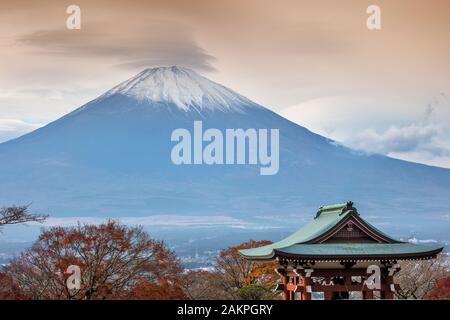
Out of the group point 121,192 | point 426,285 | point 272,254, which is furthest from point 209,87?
point 272,254

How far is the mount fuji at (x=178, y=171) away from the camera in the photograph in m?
65.8

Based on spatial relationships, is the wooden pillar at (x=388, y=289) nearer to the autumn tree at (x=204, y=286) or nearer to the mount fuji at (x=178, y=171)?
the autumn tree at (x=204, y=286)

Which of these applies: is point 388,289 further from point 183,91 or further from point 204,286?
point 183,91

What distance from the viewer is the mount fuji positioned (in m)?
65.8

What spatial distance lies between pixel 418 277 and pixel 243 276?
4953 mm

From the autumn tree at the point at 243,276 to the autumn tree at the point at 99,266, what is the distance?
1.86 metres

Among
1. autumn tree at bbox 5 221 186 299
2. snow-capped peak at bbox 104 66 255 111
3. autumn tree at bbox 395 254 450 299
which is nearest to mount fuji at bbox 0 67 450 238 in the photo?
snow-capped peak at bbox 104 66 255 111

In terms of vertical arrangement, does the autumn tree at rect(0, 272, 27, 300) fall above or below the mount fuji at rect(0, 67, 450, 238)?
below

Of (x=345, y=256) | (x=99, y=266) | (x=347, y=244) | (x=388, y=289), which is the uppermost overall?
(x=347, y=244)

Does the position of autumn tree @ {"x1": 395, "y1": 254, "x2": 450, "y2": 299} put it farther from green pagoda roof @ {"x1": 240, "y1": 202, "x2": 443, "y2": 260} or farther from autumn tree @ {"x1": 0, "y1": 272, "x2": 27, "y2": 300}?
autumn tree @ {"x1": 0, "y1": 272, "x2": 27, "y2": 300}

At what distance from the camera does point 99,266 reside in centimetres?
1866

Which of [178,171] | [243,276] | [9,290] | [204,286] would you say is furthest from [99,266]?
[178,171]

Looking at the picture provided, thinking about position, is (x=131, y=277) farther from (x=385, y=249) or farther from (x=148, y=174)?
(x=148, y=174)

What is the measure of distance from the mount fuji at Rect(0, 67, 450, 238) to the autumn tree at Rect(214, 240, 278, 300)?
40228 millimetres
